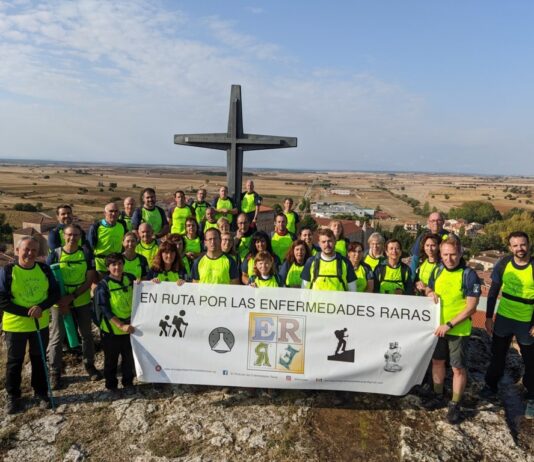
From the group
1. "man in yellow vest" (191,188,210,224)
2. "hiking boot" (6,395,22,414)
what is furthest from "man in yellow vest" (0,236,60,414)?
"man in yellow vest" (191,188,210,224)

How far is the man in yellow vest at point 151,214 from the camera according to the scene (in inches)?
297

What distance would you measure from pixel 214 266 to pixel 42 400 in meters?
2.80

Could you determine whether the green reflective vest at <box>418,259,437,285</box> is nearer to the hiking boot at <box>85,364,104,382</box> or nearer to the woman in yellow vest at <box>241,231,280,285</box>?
the woman in yellow vest at <box>241,231,280,285</box>

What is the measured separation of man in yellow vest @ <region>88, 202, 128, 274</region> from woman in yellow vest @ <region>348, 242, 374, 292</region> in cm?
390

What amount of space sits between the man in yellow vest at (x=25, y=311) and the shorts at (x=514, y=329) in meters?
5.90

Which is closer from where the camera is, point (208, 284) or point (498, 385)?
point (208, 284)

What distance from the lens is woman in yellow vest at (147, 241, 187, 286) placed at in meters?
5.48

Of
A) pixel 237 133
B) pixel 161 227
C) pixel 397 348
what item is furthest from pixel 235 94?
pixel 397 348

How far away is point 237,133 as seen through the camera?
35.9 ft

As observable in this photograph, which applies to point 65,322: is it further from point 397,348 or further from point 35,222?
point 35,222

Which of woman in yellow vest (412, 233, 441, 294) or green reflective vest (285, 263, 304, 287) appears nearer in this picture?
woman in yellow vest (412, 233, 441, 294)

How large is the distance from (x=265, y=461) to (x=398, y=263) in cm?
322

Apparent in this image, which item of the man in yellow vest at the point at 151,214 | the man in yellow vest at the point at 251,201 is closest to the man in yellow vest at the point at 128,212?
the man in yellow vest at the point at 151,214

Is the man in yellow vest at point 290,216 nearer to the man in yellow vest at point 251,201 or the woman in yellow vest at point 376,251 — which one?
the man in yellow vest at point 251,201
